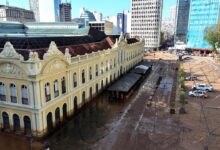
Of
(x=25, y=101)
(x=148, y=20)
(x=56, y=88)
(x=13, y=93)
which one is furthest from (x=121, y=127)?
(x=148, y=20)

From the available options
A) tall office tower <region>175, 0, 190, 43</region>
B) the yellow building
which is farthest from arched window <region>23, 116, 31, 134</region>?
tall office tower <region>175, 0, 190, 43</region>

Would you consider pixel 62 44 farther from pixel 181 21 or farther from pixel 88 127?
pixel 181 21

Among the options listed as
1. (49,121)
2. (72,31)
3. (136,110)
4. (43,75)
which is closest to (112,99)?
(136,110)

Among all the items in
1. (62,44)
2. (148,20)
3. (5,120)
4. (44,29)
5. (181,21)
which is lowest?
(5,120)

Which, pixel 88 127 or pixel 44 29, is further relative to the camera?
pixel 44 29

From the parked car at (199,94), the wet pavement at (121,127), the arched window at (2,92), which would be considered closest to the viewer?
the wet pavement at (121,127)

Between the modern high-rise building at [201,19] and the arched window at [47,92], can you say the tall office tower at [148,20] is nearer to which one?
the modern high-rise building at [201,19]

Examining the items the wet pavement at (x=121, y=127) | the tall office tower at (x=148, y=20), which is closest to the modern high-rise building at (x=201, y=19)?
the tall office tower at (x=148, y=20)
